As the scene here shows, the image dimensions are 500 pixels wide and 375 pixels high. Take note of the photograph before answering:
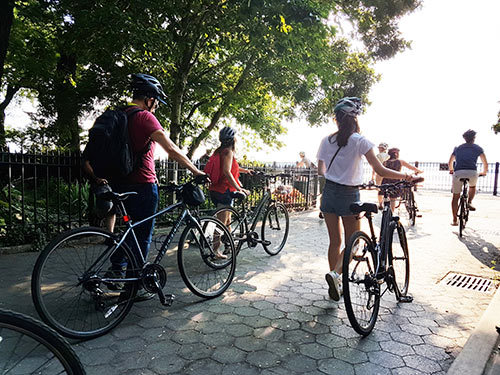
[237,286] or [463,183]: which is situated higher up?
[463,183]

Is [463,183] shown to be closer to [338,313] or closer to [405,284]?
[405,284]

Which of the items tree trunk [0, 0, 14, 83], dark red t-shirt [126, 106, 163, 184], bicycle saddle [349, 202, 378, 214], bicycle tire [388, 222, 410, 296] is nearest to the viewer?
bicycle saddle [349, 202, 378, 214]

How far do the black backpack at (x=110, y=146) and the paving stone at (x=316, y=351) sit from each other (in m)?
2.16

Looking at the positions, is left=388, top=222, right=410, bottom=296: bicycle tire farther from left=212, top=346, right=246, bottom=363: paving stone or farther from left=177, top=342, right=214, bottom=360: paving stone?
left=177, top=342, right=214, bottom=360: paving stone

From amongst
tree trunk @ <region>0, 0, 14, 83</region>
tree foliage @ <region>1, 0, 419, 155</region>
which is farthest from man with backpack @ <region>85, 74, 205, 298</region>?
tree trunk @ <region>0, 0, 14, 83</region>

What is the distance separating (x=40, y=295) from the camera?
8.39ft

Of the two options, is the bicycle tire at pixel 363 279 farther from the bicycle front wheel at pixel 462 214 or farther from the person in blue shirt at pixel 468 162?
the person in blue shirt at pixel 468 162

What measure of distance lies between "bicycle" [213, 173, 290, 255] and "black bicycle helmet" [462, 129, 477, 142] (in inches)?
190

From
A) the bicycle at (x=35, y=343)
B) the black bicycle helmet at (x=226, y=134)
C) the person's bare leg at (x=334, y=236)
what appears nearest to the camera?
the bicycle at (x=35, y=343)

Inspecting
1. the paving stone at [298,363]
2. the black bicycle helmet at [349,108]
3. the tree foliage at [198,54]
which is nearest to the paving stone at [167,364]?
the paving stone at [298,363]

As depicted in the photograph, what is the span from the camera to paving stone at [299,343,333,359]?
2.63 m

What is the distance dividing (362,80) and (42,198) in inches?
596

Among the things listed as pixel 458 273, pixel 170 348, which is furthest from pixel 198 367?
pixel 458 273

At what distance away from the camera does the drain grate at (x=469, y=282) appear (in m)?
4.27
